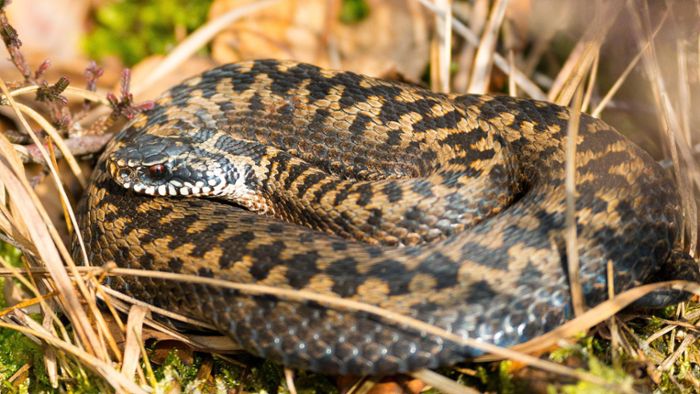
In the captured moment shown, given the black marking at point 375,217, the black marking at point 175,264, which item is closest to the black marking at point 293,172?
the black marking at point 375,217

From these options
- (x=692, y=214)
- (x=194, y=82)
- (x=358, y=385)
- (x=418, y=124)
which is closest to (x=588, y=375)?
(x=358, y=385)

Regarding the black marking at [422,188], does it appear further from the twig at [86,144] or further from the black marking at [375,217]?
the twig at [86,144]

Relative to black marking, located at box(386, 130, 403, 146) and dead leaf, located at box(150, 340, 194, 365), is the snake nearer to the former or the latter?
black marking, located at box(386, 130, 403, 146)

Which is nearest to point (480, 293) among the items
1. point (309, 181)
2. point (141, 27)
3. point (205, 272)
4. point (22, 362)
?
point (205, 272)

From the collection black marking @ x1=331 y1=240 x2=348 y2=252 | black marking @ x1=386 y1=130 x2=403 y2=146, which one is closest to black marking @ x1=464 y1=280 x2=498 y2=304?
black marking @ x1=331 y1=240 x2=348 y2=252

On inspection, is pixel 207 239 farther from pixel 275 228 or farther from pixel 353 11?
pixel 353 11

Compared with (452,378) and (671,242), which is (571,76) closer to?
(671,242)
